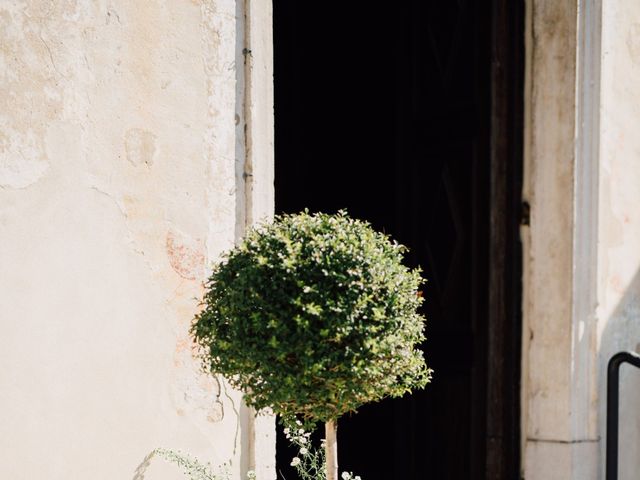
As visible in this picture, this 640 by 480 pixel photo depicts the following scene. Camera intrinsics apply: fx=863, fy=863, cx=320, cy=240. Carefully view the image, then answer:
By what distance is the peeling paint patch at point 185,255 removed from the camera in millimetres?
2838

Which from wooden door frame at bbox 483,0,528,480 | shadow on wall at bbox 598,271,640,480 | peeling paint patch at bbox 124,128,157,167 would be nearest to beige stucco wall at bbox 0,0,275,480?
peeling paint patch at bbox 124,128,157,167

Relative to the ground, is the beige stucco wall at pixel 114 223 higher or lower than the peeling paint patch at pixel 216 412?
higher

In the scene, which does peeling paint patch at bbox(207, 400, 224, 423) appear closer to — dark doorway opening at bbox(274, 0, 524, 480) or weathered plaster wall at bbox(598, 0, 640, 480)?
dark doorway opening at bbox(274, 0, 524, 480)

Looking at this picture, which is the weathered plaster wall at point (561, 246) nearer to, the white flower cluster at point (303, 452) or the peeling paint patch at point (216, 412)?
the white flower cluster at point (303, 452)

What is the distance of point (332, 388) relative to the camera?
89.4 inches

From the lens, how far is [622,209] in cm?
476

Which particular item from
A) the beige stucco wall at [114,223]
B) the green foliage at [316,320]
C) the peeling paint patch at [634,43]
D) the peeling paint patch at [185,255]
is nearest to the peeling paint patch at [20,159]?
the beige stucco wall at [114,223]

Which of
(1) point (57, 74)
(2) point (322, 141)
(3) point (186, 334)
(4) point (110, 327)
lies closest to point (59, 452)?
(4) point (110, 327)

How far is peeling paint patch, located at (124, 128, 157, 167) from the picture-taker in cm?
273

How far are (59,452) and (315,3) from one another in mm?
4597

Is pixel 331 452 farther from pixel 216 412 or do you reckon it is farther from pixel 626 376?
pixel 626 376

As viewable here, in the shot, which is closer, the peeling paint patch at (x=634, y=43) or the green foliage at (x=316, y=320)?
the green foliage at (x=316, y=320)

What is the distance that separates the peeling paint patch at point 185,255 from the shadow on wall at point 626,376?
8.44 feet

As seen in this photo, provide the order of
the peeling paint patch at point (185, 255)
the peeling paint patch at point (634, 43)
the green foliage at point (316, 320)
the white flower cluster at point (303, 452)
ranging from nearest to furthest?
1. the green foliage at point (316, 320)
2. the white flower cluster at point (303, 452)
3. the peeling paint patch at point (185, 255)
4. the peeling paint patch at point (634, 43)
